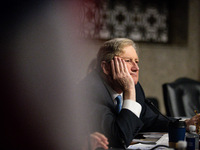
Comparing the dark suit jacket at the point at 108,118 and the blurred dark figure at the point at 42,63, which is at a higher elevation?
the blurred dark figure at the point at 42,63

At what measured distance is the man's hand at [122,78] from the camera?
4.24 feet

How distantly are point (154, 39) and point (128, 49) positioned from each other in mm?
3676

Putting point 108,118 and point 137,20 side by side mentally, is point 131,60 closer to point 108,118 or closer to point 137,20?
point 108,118

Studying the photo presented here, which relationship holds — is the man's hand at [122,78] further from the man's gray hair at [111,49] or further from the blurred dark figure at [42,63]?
the blurred dark figure at [42,63]

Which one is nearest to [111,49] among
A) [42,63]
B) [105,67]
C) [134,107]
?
[105,67]

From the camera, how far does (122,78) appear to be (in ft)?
4.39

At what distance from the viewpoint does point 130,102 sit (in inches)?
48.4

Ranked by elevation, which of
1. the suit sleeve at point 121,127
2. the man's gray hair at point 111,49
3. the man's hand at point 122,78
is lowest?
the suit sleeve at point 121,127

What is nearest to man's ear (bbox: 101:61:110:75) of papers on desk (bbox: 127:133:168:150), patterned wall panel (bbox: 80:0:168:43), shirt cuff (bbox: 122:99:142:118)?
shirt cuff (bbox: 122:99:142:118)

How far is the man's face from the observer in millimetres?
1433

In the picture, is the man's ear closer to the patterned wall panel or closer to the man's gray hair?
the man's gray hair

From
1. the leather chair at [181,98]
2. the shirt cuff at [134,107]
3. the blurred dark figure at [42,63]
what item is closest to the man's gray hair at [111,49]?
the shirt cuff at [134,107]

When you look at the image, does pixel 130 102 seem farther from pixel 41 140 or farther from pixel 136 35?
pixel 136 35

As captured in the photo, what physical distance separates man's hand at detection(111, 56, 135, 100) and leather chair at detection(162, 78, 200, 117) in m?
1.02
